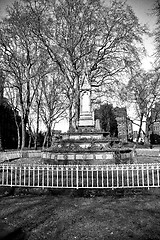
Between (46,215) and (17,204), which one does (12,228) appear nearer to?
(46,215)

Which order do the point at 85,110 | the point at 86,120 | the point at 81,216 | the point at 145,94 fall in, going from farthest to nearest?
the point at 145,94 → the point at 85,110 → the point at 86,120 → the point at 81,216

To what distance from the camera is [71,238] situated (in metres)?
3.84

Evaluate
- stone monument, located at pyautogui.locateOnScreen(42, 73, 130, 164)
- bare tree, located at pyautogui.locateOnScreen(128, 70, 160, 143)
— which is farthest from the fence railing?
bare tree, located at pyautogui.locateOnScreen(128, 70, 160, 143)

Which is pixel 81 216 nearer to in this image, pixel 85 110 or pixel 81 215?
pixel 81 215

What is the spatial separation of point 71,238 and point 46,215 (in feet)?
4.33

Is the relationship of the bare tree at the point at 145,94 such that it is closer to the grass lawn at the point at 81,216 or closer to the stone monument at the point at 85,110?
the stone monument at the point at 85,110

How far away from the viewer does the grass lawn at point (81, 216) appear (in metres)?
4.02

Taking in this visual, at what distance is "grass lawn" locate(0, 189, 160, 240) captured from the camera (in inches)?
158

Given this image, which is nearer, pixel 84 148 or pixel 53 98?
pixel 84 148

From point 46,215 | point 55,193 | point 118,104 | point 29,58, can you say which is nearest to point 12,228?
point 46,215

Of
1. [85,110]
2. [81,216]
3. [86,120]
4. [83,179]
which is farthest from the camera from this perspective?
[85,110]

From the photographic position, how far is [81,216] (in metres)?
4.87

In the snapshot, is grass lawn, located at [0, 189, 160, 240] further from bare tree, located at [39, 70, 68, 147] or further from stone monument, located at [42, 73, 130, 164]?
bare tree, located at [39, 70, 68, 147]

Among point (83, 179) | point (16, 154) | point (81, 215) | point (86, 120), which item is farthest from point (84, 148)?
point (16, 154)
